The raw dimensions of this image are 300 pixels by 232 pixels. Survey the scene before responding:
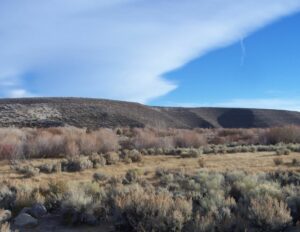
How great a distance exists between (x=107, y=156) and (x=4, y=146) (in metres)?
5.24

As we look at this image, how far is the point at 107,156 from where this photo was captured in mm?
23062

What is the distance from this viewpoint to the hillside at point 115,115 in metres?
65.8

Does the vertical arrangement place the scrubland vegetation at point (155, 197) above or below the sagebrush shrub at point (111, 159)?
below

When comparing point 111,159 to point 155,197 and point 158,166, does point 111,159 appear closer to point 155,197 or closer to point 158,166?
point 158,166

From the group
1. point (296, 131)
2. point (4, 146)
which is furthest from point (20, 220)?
point (296, 131)

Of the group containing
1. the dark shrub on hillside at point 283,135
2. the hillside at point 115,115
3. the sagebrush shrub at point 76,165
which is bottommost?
the sagebrush shrub at point 76,165

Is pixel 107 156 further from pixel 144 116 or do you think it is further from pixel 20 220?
pixel 144 116

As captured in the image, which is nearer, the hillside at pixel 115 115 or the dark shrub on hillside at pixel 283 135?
the dark shrub on hillside at pixel 283 135

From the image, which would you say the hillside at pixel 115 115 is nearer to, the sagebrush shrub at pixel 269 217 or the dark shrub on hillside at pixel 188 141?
the dark shrub on hillside at pixel 188 141

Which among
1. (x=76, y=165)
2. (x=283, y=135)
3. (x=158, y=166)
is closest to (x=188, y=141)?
(x=283, y=135)

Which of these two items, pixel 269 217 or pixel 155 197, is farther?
pixel 155 197

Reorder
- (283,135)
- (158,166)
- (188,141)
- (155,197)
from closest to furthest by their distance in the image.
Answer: (155,197) < (158,166) < (188,141) < (283,135)

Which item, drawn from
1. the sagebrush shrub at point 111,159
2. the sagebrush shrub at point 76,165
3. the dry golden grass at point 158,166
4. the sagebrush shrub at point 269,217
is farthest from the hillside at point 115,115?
the sagebrush shrub at point 269,217

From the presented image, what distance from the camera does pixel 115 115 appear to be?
7388 centimetres
